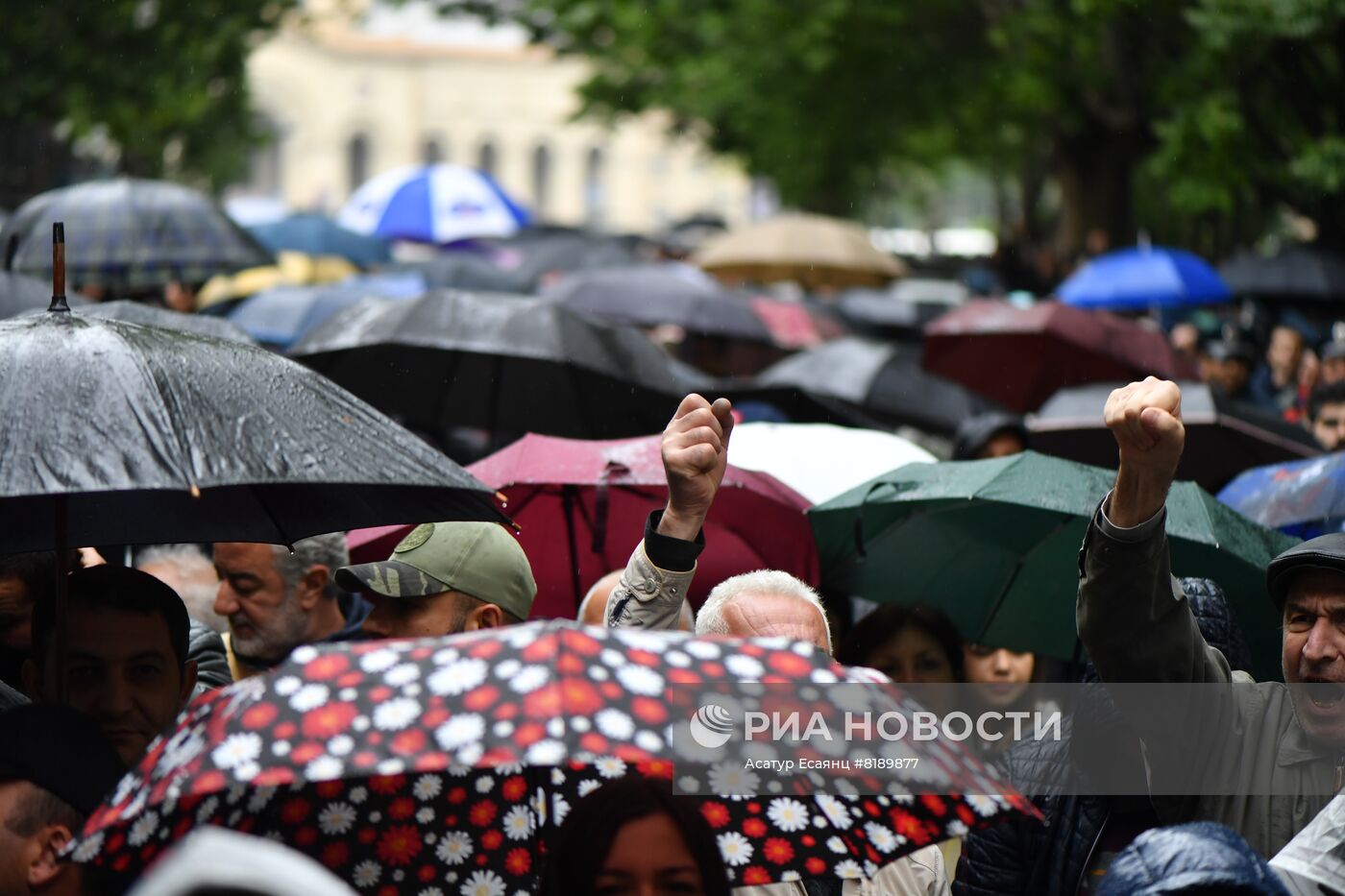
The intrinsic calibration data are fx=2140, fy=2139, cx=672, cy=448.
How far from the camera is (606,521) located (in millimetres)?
6156

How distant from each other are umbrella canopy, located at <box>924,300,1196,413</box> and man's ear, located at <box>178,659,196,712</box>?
22.1ft

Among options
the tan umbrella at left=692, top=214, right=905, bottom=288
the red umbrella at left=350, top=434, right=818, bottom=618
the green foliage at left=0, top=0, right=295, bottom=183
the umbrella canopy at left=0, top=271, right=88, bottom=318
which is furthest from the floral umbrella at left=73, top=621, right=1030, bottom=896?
the green foliage at left=0, top=0, right=295, bottom=183

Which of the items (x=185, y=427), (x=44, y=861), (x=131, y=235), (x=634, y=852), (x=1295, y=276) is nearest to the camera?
(x=634, y=852)

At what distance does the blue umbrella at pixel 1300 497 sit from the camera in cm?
634

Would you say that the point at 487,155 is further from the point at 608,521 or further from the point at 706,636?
the point at 706,636

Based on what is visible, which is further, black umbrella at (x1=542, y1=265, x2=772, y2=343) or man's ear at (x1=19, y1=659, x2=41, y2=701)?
black umbrella at (x1=542, y1=265, x2=772, y2=343)

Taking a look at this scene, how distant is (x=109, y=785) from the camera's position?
11.6 feet

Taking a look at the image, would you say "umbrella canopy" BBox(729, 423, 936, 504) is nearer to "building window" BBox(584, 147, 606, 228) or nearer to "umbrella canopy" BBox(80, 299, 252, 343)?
"umbrella canopy" BBox(80, 299, 252, 343)

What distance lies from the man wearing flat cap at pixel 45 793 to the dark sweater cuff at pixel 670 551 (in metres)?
1.11

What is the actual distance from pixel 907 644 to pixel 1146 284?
9.69 meters

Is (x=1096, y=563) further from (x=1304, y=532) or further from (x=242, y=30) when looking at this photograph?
(x=242, y=30)

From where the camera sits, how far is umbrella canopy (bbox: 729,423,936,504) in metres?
6.98

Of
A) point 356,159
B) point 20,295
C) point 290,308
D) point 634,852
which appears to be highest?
point 634,852

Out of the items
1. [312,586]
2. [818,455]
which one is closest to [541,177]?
[818,455]
